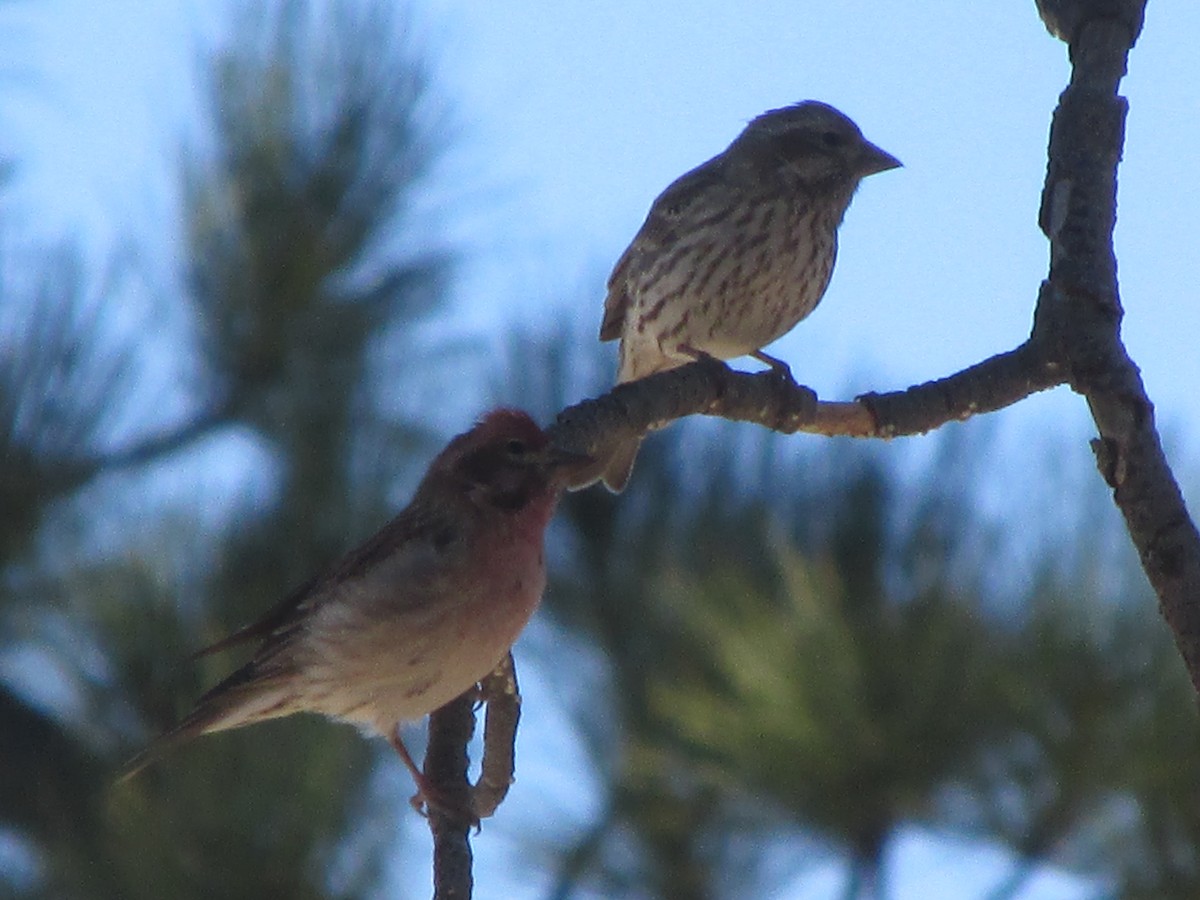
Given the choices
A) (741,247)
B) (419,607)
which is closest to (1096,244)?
(419,607)

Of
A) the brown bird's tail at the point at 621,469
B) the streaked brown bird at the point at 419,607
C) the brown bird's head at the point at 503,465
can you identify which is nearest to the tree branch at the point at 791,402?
the brown bird's head at the point at 503,465

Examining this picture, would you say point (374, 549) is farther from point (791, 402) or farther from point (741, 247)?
point (741, 247)

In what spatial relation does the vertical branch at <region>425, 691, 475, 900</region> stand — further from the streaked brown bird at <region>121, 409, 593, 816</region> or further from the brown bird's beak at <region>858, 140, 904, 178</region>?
the brown bird's beak at <region>858, 140, 904, 178</region>

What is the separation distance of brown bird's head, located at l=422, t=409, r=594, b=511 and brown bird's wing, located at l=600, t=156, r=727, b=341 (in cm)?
193

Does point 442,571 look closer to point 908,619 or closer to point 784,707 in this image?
point 784,707

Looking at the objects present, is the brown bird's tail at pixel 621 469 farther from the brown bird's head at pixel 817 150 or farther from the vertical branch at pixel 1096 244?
the vertical branch at pixel 1096 244

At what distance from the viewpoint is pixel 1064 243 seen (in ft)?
11.0

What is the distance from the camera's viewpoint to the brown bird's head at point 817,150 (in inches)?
246

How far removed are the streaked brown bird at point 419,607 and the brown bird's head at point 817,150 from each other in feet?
7.20

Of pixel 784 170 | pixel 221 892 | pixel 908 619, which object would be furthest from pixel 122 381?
pixel 908 619

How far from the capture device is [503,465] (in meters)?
4.18

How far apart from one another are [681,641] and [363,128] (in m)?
2.27

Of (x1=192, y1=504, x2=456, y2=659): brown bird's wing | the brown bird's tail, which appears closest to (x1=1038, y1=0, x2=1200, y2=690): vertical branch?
(x1=192, y1=504, x2=456, y2=659): brown bird's wing

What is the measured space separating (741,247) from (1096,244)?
266cm
